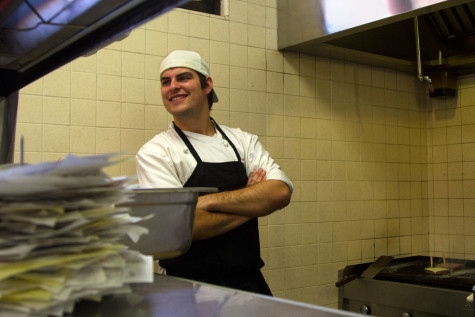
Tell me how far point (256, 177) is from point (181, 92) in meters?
0.49

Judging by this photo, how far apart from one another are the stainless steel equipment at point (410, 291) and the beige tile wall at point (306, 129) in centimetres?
23

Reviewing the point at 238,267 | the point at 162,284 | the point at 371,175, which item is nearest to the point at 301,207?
the point at 371,175

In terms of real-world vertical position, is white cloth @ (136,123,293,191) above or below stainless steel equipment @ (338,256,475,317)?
above

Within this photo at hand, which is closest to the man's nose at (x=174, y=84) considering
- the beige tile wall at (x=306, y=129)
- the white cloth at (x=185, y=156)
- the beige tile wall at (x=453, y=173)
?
the white cloth at (x=185, y=156)

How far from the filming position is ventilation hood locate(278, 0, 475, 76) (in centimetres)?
260

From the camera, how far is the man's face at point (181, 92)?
7.16ft

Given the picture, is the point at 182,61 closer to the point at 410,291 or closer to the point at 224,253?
the point at 224,253

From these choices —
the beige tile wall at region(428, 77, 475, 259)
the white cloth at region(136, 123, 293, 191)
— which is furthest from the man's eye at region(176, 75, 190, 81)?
the beige tile wall at region(428, 77, 475, 259)

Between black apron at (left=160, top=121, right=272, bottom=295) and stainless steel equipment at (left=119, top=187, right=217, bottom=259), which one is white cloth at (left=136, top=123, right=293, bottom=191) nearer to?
black apron at (left=160, top=121, right=272, bottom=295)

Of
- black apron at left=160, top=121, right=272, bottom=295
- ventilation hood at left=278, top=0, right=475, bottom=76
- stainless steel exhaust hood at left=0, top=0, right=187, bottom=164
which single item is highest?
ventilation hood at left=278, top=0, right=475, bottom=76

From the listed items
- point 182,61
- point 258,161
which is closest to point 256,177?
point 258,161

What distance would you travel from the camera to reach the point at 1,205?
18.5 inches

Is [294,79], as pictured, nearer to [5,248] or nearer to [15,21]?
[15,21]

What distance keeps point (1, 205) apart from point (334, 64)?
3.06m
